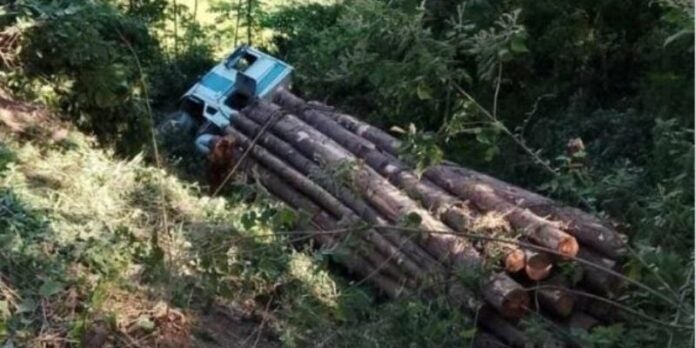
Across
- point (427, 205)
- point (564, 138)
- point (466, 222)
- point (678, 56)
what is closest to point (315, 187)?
point (427, 205)

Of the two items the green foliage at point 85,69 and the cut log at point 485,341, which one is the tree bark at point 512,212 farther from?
the green foliage at point 85,69

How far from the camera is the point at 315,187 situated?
726 cm

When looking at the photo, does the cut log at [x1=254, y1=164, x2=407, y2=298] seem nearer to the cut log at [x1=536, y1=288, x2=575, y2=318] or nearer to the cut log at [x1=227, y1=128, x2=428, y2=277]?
the cut log at [x1=227, y1=128, x2=428, y2=277]

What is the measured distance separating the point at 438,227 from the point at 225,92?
439 cm

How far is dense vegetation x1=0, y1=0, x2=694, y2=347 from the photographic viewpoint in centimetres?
405

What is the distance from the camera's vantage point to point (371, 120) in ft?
32.0

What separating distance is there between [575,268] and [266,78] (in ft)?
16.9

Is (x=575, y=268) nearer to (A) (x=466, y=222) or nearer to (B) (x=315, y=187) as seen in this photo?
(A) (x=466, y=222)

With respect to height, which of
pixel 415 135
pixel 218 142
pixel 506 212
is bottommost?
pixel 218 142

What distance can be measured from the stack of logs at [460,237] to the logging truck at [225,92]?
6.39 feet

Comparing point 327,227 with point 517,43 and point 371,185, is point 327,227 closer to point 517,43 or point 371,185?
point 371,185

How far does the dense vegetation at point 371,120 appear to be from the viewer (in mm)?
4055

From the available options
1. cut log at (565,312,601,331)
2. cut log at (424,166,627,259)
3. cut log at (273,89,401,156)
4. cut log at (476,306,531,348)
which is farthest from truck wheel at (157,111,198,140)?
cut log at (565,312,601,331)

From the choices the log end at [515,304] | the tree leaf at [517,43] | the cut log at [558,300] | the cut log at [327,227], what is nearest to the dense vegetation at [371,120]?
the tree leaf at [517,43]
